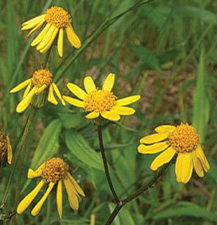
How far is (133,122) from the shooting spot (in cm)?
208

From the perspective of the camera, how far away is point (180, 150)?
779mm

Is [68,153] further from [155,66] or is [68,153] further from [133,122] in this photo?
[133,122]

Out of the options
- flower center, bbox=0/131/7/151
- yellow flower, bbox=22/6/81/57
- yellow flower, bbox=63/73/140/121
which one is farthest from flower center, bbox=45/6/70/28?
flower center, bbox=0/131/7/151

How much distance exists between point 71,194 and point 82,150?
0.22 meters

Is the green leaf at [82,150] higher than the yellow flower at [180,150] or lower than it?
lower

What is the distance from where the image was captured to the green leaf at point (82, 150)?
978mm

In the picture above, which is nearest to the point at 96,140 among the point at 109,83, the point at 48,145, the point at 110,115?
the point at 48,145

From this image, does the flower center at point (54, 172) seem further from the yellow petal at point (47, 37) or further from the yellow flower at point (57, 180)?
the yellow petal at point (47, 37)

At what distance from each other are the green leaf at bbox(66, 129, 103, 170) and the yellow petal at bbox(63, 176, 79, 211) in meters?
0.15

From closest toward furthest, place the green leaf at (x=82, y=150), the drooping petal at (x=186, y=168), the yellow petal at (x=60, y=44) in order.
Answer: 1. the drooping petal at (x=186, y=168)
2. the yellow petal at (x=60, y=44)
3. the green leaf at (x=82, y=150)

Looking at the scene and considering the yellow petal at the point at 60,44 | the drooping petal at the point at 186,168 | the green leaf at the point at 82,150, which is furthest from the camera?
the green leaf at the point at 82,150

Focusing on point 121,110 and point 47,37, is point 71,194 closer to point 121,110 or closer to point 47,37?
point 121,110

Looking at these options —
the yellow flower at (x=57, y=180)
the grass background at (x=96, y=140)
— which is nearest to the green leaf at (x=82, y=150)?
the grass background at (x=96, y=140)

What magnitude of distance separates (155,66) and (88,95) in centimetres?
63
